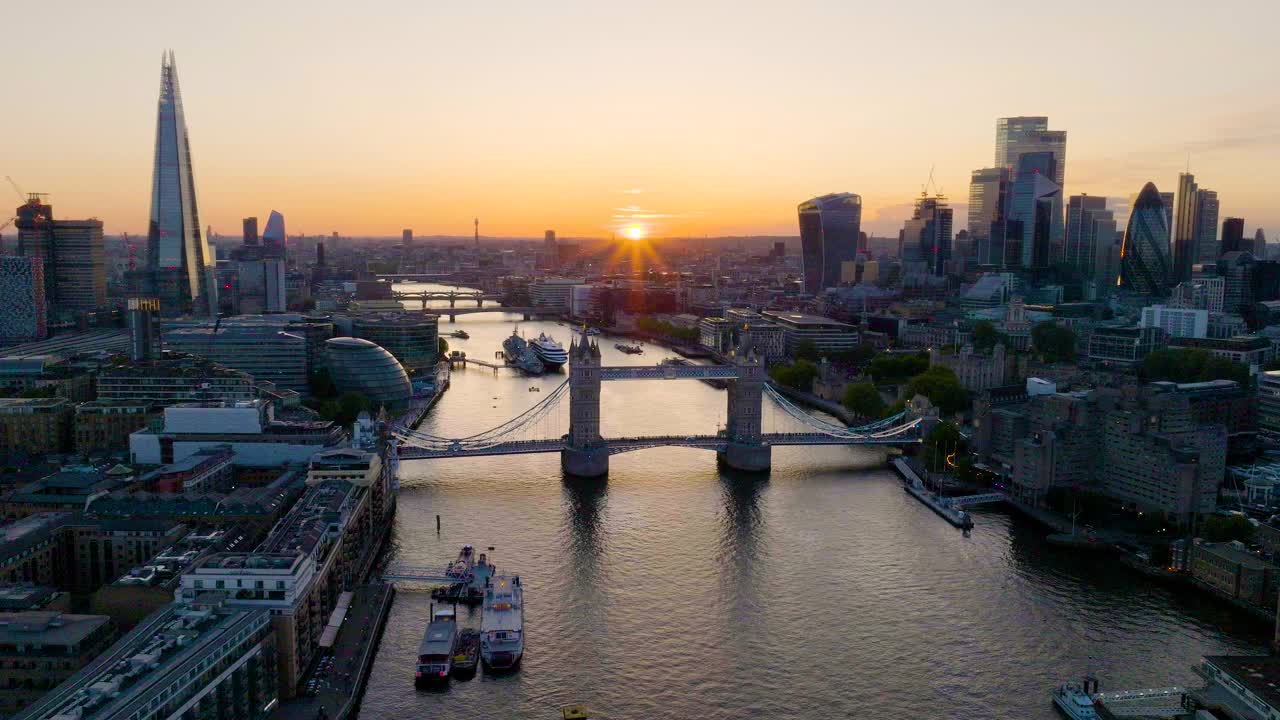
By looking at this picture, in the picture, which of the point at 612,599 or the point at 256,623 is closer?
the point at 256,623

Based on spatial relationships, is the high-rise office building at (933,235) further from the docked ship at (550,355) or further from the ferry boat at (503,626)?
the ferry boat at (503,626)

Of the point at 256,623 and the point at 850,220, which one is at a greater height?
A: the point at 850,220

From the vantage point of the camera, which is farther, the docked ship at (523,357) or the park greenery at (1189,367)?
the docked ship at (523,357)

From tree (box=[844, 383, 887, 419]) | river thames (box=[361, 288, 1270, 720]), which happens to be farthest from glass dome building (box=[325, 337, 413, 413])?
tree (box=[844, 383, 887, 419])

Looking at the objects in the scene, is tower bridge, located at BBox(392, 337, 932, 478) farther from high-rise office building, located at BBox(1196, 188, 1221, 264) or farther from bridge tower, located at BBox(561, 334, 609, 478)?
high-rise office building, located at BBox(1196, 188, 1221, 264)

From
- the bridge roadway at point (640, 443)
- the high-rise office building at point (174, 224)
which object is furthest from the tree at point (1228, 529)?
the high-rise office building at point (174, 224)

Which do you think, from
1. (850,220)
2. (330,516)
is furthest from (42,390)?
(850,220)

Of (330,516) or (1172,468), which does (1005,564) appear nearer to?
(1172,468)
